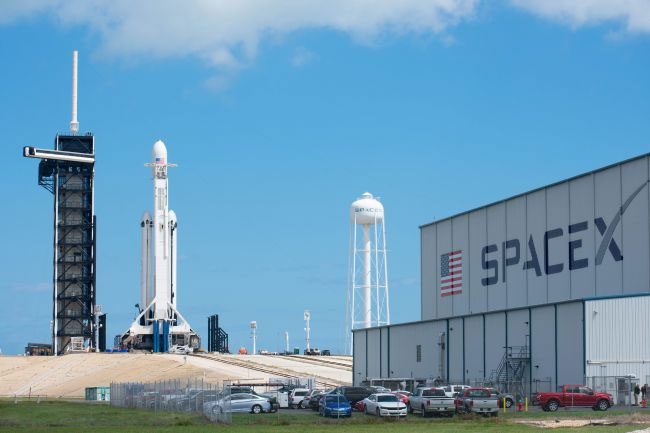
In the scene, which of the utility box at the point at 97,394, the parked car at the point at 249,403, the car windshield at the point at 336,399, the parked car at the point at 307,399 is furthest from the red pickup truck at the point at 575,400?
the utility box at the point at 97,394

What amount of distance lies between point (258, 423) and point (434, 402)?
30.8ft

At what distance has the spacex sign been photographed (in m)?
75.8

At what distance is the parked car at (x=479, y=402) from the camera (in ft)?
174

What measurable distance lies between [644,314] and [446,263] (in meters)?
33.8

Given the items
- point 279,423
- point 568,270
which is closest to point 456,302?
point 568,270

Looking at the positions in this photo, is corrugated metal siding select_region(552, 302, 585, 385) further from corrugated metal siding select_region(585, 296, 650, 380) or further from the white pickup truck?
the white pickup truck

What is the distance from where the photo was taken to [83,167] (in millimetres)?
129375

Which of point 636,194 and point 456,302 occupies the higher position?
point 636,194

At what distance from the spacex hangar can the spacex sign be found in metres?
0.09

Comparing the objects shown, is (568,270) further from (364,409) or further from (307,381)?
(364,409)

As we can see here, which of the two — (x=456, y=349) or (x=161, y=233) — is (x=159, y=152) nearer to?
(x=161, y=233)

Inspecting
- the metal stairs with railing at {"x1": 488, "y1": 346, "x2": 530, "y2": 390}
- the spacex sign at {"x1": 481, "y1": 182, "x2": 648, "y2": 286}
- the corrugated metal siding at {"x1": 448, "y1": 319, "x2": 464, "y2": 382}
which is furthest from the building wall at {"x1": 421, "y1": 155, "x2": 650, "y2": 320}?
the corrugated metal siding at {"x1": 448, "y1": 319, "x2": 464, "y2": 382}

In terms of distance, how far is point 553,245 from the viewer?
270 ft

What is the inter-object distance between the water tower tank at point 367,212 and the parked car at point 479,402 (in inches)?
2597
